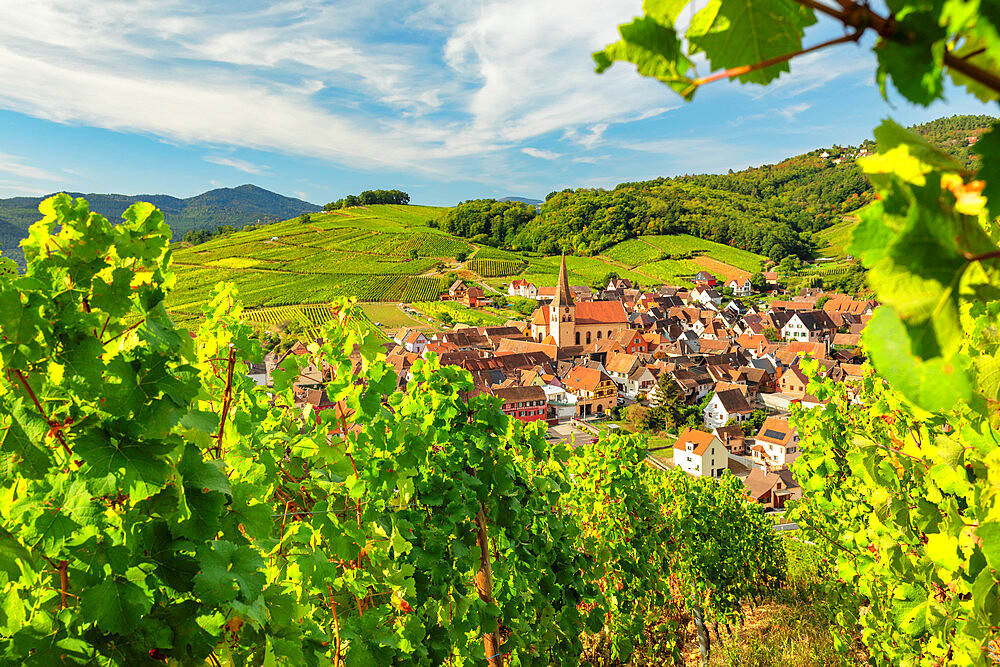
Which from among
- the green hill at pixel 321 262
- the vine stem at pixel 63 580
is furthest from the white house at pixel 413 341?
the vine stem at pixel 63 580

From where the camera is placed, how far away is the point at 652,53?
740mm

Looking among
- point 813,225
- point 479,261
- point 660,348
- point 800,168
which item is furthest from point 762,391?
point 800,168

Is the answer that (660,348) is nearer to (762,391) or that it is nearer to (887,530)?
(762,391)

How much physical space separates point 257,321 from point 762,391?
192 ft

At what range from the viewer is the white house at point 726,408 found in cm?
4706

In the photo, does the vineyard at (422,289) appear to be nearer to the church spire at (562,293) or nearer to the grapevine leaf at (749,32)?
the church spire at (562,293)

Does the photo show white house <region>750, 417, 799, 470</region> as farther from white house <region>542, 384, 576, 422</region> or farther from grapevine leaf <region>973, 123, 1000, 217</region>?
grapevine leaf <region>973, 123, 1000, 217</region>

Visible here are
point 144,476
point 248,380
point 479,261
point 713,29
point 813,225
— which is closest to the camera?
point 713,29

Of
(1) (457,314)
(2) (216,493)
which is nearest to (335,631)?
(2) (216,493)

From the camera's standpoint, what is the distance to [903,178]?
0.60 metres

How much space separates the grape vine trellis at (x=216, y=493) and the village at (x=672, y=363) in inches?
873

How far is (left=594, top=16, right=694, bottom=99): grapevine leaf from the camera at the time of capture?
2.37 feet

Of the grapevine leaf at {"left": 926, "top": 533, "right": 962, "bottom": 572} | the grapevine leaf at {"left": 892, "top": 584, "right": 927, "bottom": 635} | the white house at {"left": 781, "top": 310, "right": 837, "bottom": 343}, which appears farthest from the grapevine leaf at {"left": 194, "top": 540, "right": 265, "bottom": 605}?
the white house at {"left": 781, "top": 310, "right": 837, "bottom": 343}

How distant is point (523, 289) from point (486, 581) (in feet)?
314
